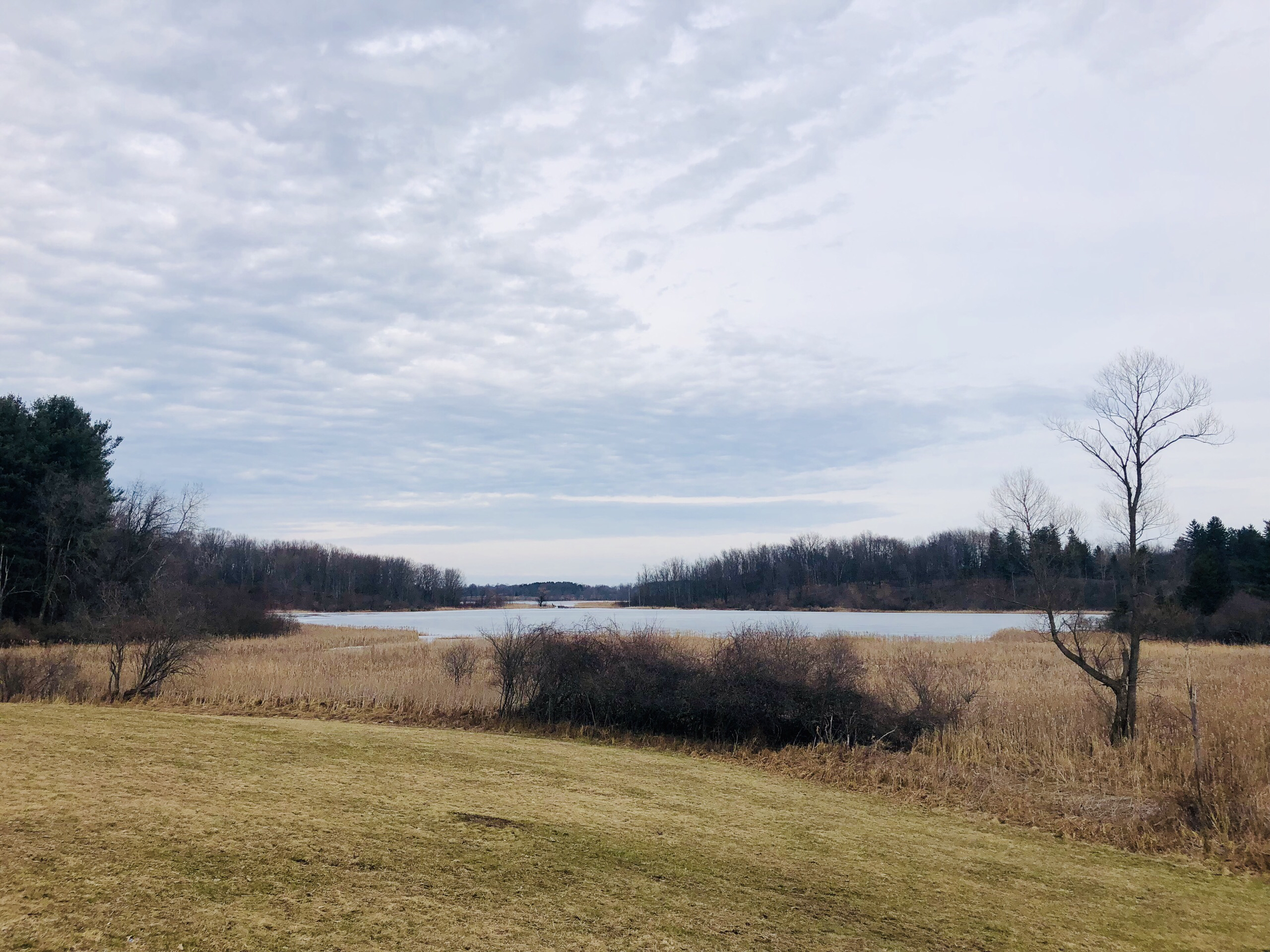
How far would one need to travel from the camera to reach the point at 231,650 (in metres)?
31.9

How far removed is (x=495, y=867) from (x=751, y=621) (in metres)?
33.0

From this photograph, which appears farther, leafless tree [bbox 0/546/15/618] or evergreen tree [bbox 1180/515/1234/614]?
evergreen tree [bbox 1180/515/1234/614]

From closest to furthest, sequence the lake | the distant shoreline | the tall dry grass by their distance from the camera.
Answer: the tall dry grass
the lake
the distant shoreline

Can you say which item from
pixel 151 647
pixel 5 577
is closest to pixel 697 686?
pixel 151 647

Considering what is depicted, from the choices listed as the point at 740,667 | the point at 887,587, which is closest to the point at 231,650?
the point at 740,667

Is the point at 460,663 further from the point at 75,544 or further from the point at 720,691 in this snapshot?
the point at 75,544

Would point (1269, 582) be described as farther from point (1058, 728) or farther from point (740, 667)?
point (740, 667)

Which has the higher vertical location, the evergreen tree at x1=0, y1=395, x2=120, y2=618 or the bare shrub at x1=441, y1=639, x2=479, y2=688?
the evergreen tree at x1=0, y1=395, x2=120, y2=618

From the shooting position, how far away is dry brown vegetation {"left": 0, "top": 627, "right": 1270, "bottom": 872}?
995 centimetres

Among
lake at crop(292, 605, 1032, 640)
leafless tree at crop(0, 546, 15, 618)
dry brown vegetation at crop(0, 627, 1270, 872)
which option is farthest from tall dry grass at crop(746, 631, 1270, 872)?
leafless tree at crop(0, 546, 15, 618)

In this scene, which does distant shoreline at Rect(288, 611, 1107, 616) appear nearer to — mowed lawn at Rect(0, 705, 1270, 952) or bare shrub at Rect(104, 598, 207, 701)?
bare shrub at Rect(104, 598, 207, 701)

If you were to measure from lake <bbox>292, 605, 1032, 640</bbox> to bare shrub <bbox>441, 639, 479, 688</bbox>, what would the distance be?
4181 mm

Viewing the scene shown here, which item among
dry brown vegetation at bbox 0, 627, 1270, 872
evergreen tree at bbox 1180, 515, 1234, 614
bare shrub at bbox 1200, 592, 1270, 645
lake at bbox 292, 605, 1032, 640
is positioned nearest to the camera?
dry brown vegetation at bbox 0, 627, 1270, 872

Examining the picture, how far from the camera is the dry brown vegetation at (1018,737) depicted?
9.95 m
